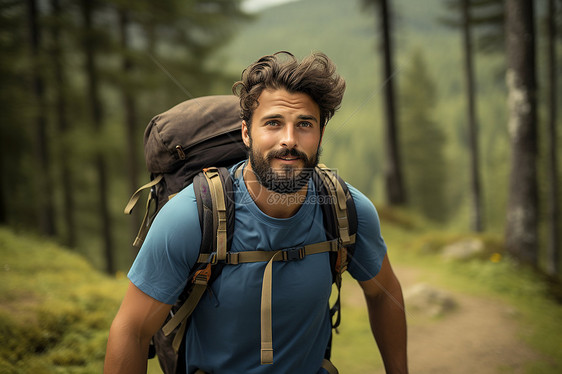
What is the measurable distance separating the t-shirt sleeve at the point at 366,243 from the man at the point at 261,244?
0.02 metres

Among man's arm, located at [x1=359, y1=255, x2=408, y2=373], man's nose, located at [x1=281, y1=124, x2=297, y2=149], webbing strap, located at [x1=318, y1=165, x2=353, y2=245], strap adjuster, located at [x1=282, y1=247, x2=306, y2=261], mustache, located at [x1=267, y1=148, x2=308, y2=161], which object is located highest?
man's nose, located at [x1=281, y1=124, x2=297, y2=149]

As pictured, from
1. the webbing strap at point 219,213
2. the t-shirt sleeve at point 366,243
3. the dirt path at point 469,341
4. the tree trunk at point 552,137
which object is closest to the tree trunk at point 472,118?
the tree trunk at point 552,137

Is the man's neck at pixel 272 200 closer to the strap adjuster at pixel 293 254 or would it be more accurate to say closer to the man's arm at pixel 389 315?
the strap adjuster at pixel 293 254

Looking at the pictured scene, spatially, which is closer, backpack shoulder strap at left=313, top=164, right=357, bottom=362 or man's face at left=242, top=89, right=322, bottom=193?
man's face at left=242, top=89, right=322, bottom=193

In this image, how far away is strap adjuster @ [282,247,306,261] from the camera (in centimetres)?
220

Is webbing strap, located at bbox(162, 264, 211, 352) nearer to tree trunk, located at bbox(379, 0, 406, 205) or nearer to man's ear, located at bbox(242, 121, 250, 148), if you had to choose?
man's ear, located at bbox(242, 121, 250, 148)

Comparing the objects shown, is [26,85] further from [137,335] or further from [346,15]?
[346,15]

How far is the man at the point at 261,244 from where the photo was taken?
2002 millimetres

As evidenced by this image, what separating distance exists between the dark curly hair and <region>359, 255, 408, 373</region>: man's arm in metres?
1.15

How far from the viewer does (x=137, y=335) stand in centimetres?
Answer: 198

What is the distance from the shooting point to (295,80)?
7.07 feet

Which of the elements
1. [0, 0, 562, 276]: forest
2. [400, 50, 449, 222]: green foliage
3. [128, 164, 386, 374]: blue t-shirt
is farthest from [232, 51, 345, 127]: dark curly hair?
[400, 50, 449, 222]: green foliage

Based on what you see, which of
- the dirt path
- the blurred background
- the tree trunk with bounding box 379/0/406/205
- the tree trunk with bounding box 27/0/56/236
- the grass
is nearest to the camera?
the grass

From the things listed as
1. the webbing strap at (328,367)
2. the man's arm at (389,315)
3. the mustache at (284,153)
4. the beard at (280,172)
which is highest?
the mustache at (284,153)
